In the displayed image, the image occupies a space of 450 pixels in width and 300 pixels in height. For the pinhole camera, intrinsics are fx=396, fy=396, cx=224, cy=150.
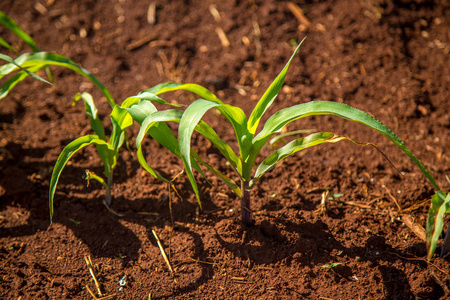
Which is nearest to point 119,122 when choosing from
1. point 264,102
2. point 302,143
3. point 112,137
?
point 112,137

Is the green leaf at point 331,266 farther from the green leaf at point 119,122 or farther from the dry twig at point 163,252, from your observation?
the green leaf at point 119,122

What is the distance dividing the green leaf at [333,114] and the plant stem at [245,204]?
0.18 m

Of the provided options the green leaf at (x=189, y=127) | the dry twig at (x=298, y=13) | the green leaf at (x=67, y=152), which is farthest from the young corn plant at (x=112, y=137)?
the dry twig at (x=298, y=13)

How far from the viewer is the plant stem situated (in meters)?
1.52

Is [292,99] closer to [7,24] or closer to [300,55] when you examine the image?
[300,55]

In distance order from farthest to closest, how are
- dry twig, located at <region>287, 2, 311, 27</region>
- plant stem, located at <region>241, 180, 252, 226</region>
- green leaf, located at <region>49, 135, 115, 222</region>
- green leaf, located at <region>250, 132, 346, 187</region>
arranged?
1. dry twig, located at <region>287, 2, 311, 27</region>
2. plant stem, located at <region>241, 180, 252, 226</region>
3. green leaf, located at <region>49, 135, 115, 222</region>
4. green leaf, located at <region>250, 132, 346, 187</region>

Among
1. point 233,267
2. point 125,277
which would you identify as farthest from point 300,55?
point 125,277

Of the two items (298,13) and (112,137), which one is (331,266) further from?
(298,13)

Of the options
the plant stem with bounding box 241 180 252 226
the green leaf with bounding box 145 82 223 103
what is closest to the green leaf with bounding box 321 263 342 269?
the plant stem with bounding box 241 180 252 226

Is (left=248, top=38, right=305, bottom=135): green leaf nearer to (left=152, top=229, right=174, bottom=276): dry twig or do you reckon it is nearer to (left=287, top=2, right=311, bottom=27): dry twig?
(left=152, top=229, right=174, bottom=276): dry twig

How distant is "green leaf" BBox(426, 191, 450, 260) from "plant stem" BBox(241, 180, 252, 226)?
0.63 metres

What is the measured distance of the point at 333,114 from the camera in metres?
1.26

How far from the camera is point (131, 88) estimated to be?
2.46m

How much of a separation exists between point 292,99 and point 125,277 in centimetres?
138
